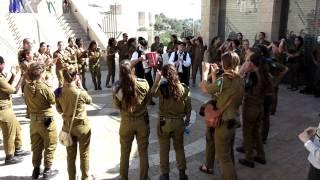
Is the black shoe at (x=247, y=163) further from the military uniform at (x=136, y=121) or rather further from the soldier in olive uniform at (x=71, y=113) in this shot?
the soldier in olive uniform at (x=71, y=113)

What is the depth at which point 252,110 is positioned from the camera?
5.52 m

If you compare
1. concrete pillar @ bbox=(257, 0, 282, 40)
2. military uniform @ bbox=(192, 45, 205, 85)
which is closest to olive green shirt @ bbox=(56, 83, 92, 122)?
military uniform @ bbox=(192, 45, 205, 85)

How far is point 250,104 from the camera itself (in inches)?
218

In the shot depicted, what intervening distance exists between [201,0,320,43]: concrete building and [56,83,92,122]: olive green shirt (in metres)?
9.38

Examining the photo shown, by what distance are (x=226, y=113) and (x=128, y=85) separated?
4.44 feet

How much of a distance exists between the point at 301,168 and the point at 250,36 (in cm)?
876

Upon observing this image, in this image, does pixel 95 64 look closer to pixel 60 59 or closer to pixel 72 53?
pixel 72 53

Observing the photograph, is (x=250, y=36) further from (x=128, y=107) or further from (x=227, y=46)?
(x=128, y=107)

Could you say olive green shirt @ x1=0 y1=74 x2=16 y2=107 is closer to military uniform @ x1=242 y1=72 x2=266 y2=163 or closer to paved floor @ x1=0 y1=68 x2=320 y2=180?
paved floor @ x1=0 y1=68 x2=320 y2=180

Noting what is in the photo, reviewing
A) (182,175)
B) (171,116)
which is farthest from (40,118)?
(182,175)

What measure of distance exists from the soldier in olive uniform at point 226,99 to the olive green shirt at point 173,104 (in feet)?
1.06

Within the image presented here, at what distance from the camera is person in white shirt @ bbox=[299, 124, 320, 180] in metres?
3.04

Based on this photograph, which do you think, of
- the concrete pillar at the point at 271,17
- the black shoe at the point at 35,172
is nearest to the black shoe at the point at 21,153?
the black shoe at the point at 35,172

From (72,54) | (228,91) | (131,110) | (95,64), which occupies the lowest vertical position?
(95,64)
